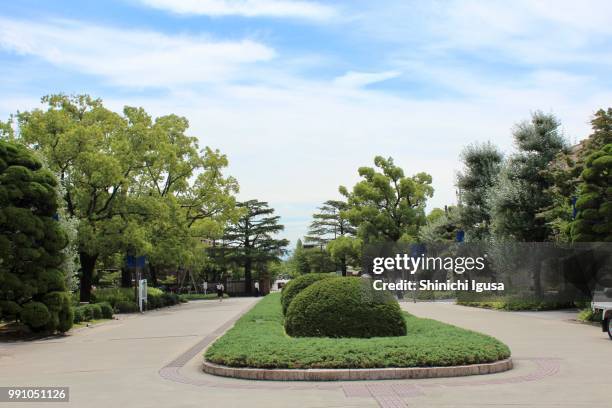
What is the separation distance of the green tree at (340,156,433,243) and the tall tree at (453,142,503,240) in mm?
11022

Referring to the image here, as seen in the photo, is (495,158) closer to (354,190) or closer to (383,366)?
(354,190)

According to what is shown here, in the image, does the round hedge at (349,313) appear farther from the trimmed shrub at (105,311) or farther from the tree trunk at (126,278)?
the tree trunk at (126,278)

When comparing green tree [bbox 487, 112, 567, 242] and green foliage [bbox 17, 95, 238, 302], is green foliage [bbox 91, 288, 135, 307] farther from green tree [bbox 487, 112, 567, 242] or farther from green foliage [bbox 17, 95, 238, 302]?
green tree [bbox 487, 112, 567, 242]

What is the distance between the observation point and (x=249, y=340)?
1330 centimetres

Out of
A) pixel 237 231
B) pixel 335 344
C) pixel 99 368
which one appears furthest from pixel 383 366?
pixel 237 231

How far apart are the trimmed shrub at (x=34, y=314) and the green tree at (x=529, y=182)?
24698 mm

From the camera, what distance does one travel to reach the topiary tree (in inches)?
772

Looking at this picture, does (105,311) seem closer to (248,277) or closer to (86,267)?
(86,267)

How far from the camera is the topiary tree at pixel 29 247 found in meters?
19.6

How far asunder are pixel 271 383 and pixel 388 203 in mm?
45986

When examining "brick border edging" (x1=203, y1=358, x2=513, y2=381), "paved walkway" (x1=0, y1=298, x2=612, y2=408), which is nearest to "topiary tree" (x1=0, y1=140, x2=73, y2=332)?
"paved walkway" (x1=0, y1=298, x2=612, y2=408)

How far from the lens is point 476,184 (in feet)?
140

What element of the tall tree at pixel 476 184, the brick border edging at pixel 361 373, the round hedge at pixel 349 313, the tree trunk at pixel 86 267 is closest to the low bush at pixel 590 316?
the round hedge at pixel 349 313

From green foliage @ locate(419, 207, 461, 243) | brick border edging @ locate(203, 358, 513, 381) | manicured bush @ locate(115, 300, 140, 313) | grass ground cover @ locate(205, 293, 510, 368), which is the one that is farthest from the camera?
green foliage @ locate(419, 207, 461, 243)
